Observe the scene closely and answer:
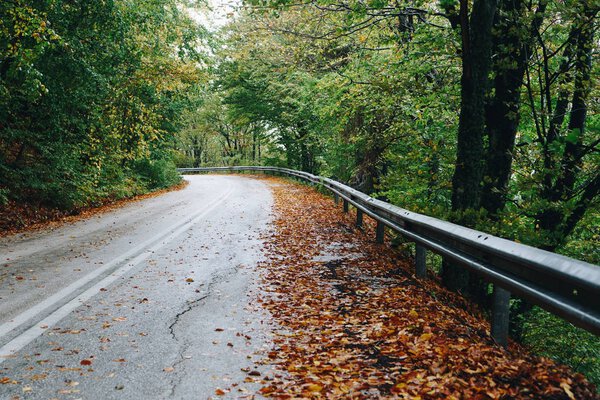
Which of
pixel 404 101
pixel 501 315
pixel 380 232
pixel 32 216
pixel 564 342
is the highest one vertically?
pixel 404 101

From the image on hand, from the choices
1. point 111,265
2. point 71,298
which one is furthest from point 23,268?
point 71,298

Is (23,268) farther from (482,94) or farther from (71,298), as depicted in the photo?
(482,94)

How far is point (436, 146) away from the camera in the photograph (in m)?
8.50

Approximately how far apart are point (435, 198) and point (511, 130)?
3649 millimetres

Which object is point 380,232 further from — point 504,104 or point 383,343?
point 383,343

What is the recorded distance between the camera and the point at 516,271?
3795 mm

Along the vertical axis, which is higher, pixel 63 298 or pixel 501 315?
pixel 501 315

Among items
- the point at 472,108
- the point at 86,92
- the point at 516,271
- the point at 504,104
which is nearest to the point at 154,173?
the point at 86,92

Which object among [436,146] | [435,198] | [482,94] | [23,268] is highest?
[482,94]

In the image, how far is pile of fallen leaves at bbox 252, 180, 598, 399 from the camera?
3305mm

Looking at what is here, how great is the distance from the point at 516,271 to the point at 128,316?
389cm

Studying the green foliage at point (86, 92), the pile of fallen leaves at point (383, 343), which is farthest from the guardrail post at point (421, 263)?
the green foliage at point (86, 92)

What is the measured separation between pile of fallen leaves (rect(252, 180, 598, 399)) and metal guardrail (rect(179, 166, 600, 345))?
0.50 metres

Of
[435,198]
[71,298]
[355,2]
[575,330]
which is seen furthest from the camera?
[435,198]
